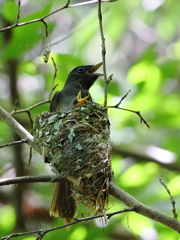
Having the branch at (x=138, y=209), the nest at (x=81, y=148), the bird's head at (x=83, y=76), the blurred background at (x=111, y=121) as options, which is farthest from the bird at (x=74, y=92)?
the branch at (x=138, y=209)

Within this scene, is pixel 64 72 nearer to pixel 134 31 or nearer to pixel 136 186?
pixel 136 186

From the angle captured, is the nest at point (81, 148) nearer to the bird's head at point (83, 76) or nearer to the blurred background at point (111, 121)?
the blurred background at point (111, 121)

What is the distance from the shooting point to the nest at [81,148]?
12.7 feet

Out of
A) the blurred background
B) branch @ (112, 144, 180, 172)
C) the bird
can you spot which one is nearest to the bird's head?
the bird

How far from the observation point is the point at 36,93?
21.9 ft

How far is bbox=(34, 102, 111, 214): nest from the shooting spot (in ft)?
12.7

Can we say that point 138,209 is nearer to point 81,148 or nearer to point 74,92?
point 81,148

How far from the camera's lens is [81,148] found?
4145 mm

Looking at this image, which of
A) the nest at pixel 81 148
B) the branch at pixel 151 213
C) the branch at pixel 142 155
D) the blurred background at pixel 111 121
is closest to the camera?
the branch at pixel 151 213

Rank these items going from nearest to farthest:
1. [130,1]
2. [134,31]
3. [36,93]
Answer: [36,93] < [130,1] < [134,31]

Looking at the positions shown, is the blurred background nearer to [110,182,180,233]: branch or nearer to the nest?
the nest

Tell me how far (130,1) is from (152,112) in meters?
2.34

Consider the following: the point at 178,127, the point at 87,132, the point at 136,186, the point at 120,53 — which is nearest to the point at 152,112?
the point at 178,127

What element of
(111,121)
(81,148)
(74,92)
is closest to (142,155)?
(111,121)
